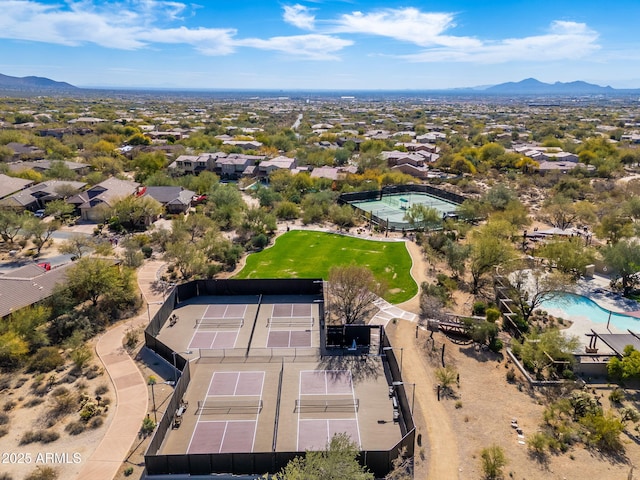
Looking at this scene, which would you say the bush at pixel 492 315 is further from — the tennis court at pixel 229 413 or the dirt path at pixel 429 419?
the tennis court at pixel 229 413

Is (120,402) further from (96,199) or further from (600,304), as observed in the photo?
(96,199)

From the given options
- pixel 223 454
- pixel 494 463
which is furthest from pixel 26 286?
pixel 494 463

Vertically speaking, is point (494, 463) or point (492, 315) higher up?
point (492, 315)

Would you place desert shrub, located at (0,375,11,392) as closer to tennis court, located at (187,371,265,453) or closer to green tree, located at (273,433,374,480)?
tennis court, located at (187,371,265,453)

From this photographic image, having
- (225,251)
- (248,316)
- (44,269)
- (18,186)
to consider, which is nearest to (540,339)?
(248,316)

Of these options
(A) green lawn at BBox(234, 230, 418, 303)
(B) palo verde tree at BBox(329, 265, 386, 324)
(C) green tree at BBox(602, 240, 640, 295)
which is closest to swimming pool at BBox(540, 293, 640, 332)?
(C) green tree at BBox(602, 240, 640, 295)

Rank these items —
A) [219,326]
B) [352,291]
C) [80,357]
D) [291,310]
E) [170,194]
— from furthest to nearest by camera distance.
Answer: [170,194]
[291,310]
[352,291]
[219,326]
[80,357]
